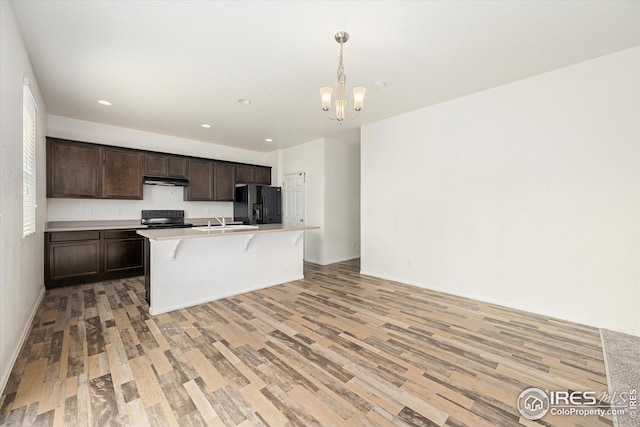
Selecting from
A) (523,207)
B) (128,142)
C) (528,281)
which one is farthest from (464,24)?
(128,142)

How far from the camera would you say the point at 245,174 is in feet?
20.8

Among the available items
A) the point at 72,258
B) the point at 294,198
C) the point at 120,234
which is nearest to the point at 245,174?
the point at 294,198

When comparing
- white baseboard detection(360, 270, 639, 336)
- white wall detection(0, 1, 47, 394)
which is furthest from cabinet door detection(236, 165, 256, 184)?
white baseboard detection(360, 270, 639, 336)

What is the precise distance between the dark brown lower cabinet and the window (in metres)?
1.15

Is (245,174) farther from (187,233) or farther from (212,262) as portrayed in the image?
(187,233)

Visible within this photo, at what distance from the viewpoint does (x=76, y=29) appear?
2.19m

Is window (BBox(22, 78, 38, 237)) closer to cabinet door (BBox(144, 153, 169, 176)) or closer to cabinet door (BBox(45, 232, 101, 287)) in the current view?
cabinet door (BBox(45, 232, 101, 287))

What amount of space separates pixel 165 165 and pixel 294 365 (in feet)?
15.5

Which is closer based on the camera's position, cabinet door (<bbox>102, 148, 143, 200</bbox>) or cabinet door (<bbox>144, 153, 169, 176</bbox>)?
cabinet door (<bbox>102, 148, 143, 200</bbox>)

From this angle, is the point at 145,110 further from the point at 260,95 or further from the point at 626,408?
the point at 626,408

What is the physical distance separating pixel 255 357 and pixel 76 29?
10.1ft

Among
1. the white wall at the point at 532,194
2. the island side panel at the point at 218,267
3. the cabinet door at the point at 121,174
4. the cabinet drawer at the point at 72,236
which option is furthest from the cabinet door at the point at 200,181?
the white wall at the point at 532,194

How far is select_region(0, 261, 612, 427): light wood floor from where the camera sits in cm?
156

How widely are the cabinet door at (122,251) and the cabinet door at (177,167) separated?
4.47 ft
